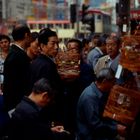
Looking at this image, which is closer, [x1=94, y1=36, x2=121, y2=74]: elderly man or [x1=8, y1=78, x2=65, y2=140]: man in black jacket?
[x1=8, y1=78, x2=65, y2=140]: man in black jacket

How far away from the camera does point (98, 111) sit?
6086 mm

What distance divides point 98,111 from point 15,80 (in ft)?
3.82

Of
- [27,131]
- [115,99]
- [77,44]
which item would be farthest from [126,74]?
[77,44]

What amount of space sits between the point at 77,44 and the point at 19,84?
7.91 feet

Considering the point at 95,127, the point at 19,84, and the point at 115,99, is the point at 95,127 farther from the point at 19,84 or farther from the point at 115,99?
the point at 19,84

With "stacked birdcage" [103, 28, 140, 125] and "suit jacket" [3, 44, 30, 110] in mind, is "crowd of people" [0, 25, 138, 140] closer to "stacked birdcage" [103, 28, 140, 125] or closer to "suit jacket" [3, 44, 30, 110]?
"suit jacket" [3, 44, 30, 110]

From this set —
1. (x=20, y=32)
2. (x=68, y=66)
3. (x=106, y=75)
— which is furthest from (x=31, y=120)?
(x=20, y=32)

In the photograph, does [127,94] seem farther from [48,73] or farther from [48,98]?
[48,73]

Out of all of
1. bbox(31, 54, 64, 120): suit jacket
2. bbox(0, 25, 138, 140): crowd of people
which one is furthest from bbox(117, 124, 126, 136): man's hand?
bbox(31, 54, 64, 120): suit jacket

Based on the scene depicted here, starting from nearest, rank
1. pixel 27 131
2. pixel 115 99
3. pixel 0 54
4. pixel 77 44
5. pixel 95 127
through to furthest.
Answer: pixel 27 131
pixel 115 99
pixel 95 127
pixel 77 44
pixel 0 54

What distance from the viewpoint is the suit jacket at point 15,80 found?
678 cm

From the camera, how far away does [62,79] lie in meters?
6.96

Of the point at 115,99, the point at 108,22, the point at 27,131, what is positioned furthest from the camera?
the point at 108,22

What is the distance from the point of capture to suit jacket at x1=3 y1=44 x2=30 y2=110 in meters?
6.78
